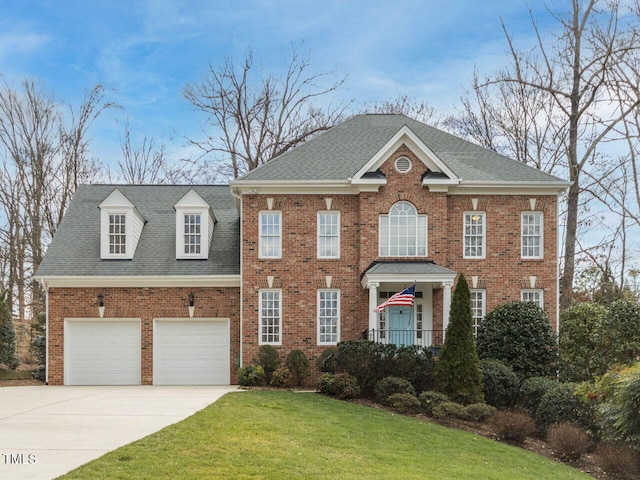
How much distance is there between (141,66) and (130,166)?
1711 centimetres

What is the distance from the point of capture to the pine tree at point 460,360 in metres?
16.3

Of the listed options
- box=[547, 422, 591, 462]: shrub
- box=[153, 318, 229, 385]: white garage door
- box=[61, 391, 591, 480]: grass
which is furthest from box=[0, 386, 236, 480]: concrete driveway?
box=[547, 422, 591, 462]: shrub

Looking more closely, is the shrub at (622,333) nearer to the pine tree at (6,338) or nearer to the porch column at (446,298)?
the porch column at (446,298)

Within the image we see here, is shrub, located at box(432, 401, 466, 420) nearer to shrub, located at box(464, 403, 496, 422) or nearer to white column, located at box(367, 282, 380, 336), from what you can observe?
shrub, located at box(464, 403, 496, 422)

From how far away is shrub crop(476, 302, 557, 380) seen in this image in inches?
733

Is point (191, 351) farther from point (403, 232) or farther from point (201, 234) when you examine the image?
point (403, 232)

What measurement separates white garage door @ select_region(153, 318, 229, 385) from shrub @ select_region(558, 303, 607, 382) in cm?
1068

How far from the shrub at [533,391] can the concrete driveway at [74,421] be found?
8.00 meters

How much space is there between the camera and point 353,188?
20891 mm

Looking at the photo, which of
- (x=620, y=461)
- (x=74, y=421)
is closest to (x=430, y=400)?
(x=620, y=461)

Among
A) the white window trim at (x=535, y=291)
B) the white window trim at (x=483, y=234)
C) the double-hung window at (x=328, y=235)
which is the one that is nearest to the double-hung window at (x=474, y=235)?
the white window trim at (x=483, y=234)

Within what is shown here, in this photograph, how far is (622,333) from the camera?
16.5m

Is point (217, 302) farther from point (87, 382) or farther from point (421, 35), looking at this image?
point (421, 35)

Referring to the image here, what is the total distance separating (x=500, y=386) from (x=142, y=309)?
11710 mm
